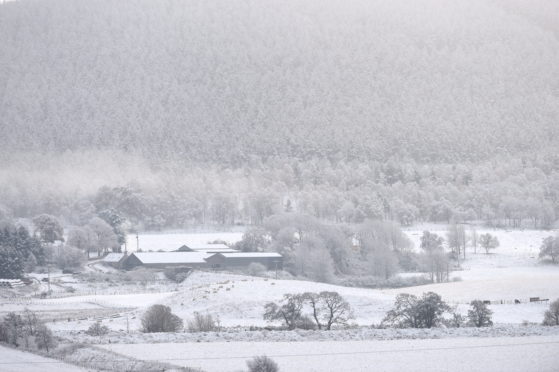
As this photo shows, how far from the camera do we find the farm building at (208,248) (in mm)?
87812

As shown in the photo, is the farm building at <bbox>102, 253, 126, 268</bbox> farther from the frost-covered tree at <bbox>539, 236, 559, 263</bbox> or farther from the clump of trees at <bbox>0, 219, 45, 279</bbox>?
the frost-covered tree at <bbox>539, 236, 559, 263</bbox>

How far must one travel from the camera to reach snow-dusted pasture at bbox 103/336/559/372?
2870 centimetres

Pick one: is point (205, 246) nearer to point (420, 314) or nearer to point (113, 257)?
point (113, 257)

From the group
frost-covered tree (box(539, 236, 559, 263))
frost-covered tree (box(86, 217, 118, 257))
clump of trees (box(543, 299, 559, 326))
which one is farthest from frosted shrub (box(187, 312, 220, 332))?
frost-covered tree (box(86, 217, 118, 257))

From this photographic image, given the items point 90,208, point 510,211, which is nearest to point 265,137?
point 90,208

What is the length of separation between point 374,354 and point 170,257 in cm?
5413

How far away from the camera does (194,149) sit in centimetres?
18588

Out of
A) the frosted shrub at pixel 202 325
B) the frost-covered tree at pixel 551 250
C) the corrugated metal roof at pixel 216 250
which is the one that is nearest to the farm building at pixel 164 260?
the corrugated metal roof at pixel 216 250

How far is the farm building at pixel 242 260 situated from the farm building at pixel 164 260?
0.91 meters

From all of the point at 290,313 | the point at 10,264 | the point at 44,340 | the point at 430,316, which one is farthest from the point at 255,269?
the point at 44,340

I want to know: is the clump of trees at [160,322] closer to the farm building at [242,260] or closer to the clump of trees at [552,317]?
the clump of trees at [552,317]

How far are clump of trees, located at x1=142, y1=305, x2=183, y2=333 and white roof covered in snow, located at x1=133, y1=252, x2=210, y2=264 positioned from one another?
131ft

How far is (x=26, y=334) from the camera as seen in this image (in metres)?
37.2

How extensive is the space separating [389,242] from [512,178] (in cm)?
5498
